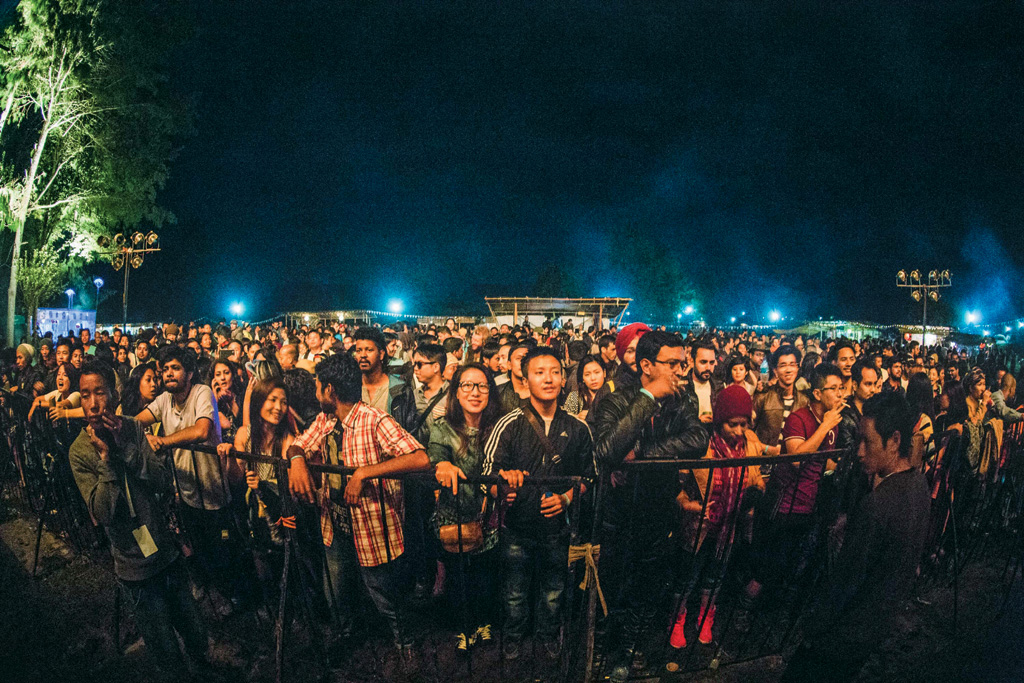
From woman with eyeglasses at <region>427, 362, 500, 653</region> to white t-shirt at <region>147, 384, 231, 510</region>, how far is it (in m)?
1.75

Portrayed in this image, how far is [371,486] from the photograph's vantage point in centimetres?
336

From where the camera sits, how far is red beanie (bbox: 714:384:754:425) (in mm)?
3914

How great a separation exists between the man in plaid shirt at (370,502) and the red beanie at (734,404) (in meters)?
2.33

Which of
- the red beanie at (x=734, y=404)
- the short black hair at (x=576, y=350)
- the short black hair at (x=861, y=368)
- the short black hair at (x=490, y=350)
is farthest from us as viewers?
the short black hair at (x=490, y=350)

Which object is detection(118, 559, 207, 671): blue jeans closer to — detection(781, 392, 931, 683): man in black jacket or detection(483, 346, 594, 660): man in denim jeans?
detection(483, 346, 594, 660): man in denim jeans

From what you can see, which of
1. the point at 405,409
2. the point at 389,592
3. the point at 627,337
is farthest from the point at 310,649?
the point at 627,337

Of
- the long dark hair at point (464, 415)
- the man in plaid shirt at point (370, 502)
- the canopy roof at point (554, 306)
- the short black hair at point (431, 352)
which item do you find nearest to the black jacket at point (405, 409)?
the short black hair at point (431, 352)

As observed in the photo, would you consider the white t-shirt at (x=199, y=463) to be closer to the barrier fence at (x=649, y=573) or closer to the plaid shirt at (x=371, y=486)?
the barrier fence at (x=649, y=573)

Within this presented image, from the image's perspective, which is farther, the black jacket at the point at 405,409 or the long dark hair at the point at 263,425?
the black jacket at the point at 405,409

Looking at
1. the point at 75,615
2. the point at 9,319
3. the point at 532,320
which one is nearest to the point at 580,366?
the point at 75,615

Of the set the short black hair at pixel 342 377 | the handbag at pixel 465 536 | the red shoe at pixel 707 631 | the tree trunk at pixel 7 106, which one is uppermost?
the tree trunk at pixel 7 106

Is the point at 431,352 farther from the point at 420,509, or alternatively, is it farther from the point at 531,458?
the point at 531,458

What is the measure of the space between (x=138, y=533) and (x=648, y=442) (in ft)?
11.6

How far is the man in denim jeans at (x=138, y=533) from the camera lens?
3338 mm
